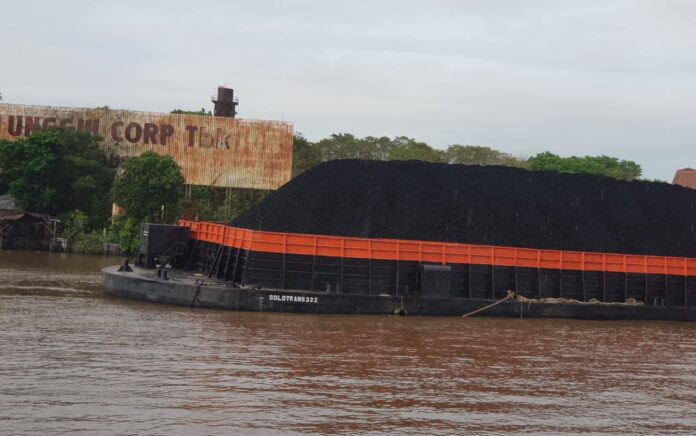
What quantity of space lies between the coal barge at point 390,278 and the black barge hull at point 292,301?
27mm

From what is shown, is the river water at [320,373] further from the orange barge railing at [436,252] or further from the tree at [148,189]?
the tree at [148,189]

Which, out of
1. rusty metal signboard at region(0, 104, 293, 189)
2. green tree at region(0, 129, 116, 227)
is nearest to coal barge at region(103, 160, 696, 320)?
rusty metal signboard at region(0, 104, 293, 189)

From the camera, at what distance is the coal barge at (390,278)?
21781mm

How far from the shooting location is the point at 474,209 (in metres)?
25.0

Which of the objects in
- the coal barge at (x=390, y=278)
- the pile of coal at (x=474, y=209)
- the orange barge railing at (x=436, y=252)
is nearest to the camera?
the coal barge at (x=390, y=278)

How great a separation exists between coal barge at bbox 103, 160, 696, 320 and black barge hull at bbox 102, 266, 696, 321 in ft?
0.11

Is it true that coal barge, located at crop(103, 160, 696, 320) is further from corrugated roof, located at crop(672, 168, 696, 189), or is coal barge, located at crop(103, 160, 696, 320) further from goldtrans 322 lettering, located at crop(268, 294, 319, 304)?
corrugated roof, located at crop(672, 168, 696, 189)

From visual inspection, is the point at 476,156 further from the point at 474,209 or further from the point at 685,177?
the point at 474,209

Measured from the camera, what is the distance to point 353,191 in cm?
2442

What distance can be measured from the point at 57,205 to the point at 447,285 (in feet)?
106

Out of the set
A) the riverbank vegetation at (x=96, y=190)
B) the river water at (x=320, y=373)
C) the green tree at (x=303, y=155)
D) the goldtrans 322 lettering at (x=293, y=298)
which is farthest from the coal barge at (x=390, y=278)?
the green tree at (x=303, y=155)

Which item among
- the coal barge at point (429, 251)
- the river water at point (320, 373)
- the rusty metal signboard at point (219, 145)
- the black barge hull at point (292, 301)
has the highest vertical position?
the rusty metal signboard at point (219, 145)

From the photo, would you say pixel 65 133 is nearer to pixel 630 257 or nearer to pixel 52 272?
pixel 52 272

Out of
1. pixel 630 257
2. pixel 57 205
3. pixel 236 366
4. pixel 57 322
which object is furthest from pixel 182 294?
pixel 57 205
